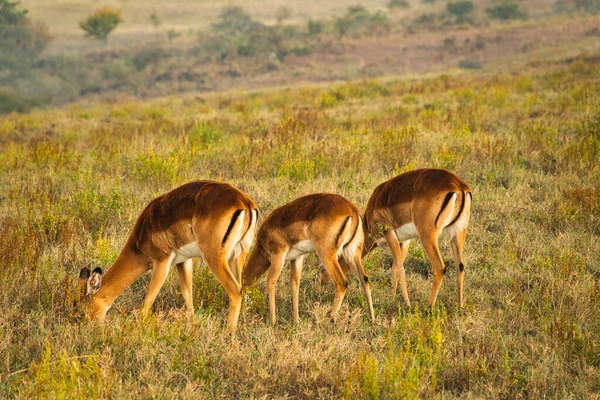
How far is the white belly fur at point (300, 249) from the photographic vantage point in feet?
18.1

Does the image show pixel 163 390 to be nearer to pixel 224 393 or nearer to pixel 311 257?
pixel 224 393

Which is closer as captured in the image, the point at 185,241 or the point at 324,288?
the point at 185,241

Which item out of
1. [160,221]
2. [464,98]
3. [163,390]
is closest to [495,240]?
[160,221]

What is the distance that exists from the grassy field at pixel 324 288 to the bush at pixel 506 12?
37.4m

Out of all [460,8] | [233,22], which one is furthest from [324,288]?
[233,22]

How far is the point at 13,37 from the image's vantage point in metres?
47.6

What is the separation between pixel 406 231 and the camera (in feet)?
19.6

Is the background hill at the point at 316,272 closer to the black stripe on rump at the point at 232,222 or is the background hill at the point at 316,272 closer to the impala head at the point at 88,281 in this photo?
the impala head at the point at 88,281

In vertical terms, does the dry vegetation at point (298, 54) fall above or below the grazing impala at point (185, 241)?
below

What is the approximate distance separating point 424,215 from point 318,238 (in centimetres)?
101

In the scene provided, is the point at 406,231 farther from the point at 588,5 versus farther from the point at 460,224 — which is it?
the point at 588,5

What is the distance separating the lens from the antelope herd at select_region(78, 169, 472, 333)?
5039 millimetres

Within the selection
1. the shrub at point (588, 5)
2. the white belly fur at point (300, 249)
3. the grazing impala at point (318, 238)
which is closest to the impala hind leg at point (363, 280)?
the grazing impala at point (318, 238)

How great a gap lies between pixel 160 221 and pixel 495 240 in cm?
399
